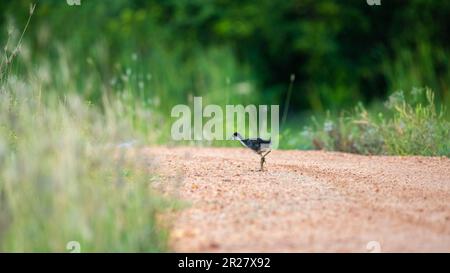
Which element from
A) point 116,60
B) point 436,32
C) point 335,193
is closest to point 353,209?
point 335,193

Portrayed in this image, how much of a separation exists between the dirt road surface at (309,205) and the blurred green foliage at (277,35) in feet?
28.0

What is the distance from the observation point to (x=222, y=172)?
6.98 m

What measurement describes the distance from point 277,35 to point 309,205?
44.3 ft

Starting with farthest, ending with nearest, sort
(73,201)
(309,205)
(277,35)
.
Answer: (277,35) < (309,205) < (73,201)

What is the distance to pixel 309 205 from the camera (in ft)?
18.4

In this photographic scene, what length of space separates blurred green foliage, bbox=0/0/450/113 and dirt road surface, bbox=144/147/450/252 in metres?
8.54

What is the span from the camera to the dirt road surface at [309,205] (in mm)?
4797

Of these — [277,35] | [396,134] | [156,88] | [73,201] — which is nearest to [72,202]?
[73,201]

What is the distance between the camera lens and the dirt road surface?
15.7 feet

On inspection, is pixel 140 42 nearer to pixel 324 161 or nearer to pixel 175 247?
pixel 324 161

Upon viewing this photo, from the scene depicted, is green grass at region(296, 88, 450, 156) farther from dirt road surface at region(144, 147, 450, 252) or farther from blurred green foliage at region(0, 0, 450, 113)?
blurred green foliage at region(0, 0, 450, 113)

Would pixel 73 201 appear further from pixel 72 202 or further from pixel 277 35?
pixel 277 35
